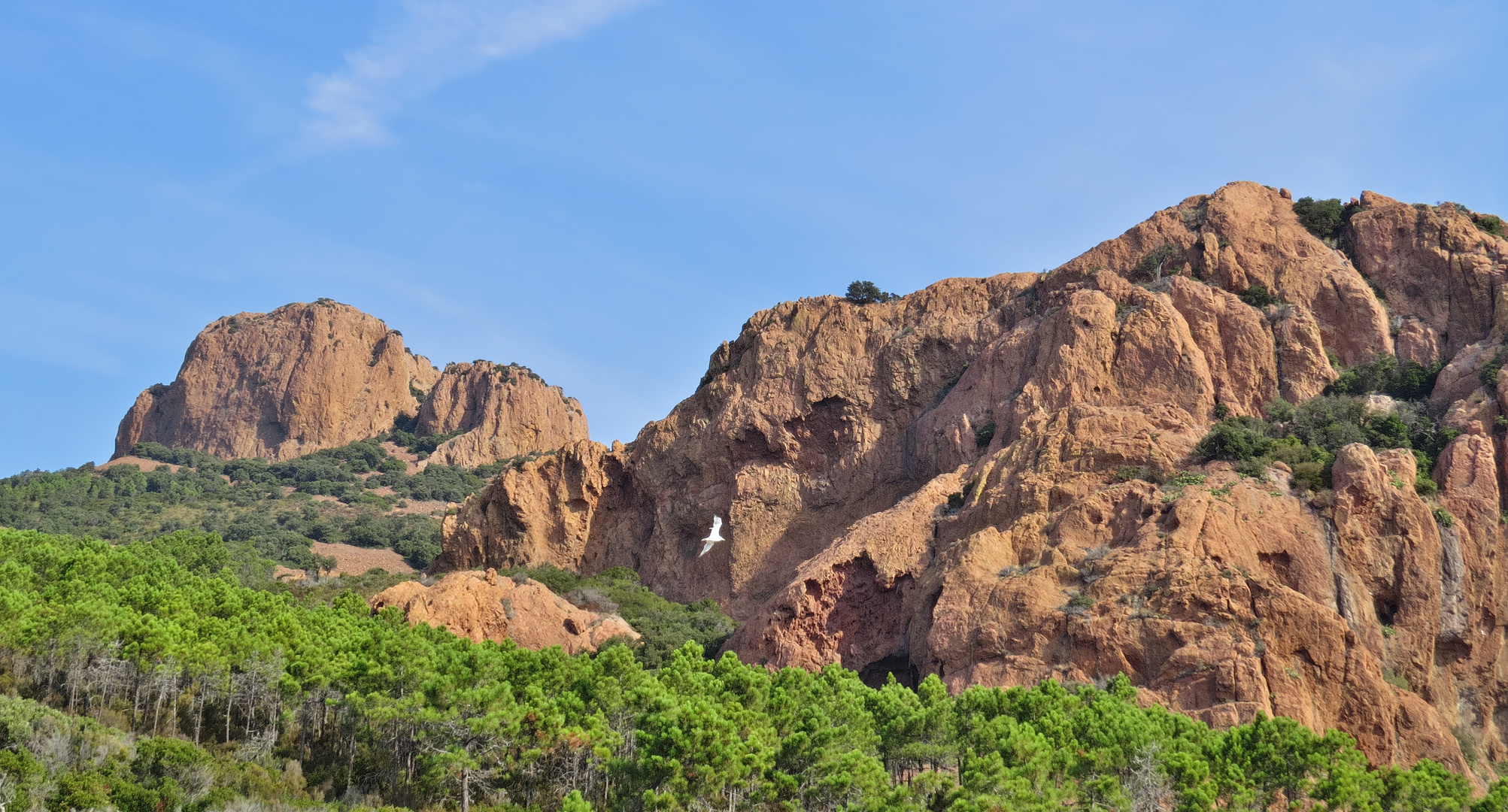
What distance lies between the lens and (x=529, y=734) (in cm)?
3731

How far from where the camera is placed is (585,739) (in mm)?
36594

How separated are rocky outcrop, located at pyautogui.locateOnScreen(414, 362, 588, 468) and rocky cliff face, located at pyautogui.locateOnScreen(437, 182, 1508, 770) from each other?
63126 mm

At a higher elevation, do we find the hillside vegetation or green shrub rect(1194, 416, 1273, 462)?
the hillside vegetation

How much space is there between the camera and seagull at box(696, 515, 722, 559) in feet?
193

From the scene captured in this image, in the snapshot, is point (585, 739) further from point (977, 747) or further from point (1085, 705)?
point (1085, 705)

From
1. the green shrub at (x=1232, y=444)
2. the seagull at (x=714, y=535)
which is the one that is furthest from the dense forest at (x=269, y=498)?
the green shrub at (x=1232, y=444)

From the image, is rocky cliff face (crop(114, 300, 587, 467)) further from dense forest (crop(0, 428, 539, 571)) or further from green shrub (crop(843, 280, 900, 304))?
green shrub (crop(843, 280, 900, 304))

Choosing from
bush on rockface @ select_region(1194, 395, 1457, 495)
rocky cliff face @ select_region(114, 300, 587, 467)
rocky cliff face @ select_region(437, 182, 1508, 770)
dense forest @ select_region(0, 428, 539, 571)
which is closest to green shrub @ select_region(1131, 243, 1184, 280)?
rocky cliff face @ select_region(437, 182, 1508, 770)

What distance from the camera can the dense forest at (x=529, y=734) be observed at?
33.8 meters

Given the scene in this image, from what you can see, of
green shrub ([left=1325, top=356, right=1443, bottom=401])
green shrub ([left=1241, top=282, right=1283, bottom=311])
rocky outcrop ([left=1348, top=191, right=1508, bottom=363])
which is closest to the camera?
green shrub ([left=1325, top=356, right=1443, bottom=401])

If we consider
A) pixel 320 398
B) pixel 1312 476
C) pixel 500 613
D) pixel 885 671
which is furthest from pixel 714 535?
pixel 320 398

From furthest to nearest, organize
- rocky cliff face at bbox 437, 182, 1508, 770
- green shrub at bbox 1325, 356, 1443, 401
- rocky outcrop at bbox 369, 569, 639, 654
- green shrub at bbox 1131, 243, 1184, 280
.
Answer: green shrub at bbox 1131, 243, 1184, 280 → green shrub at bbox 1325, 356, 1443, 401 → rocky outcrop at bbox 369, 569, 639, 654 → rocky cliff face at bbox 437, 182, 1508, 770

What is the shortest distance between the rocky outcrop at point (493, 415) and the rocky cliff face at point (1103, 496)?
207ft

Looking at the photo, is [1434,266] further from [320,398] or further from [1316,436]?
[320,398]
